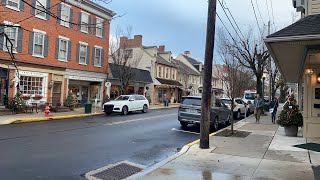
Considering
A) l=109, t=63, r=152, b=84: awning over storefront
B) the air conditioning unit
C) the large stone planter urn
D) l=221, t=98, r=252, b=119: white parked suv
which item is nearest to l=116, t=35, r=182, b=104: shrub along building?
l=109, t=63, r=152, b=84: awning over storefront

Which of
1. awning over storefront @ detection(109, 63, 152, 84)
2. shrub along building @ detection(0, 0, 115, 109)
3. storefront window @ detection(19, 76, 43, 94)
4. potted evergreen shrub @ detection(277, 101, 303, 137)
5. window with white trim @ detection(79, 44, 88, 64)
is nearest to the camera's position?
potted evergreen shrub @ detection(277, 101, 303, 137)

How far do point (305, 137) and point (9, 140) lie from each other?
11084 mm

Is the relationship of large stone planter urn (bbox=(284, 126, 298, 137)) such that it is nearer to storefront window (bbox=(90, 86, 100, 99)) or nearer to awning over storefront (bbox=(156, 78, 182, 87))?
storefront window (bbox=(90, 86, 100, 99))

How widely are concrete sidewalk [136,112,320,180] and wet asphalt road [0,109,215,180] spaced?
4.08 ft

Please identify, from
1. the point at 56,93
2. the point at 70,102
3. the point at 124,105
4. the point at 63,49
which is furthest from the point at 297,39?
the point at 63,49

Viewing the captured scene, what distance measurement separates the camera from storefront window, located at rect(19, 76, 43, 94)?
Answer: 26.5 metres

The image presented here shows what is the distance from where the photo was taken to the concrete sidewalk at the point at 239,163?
777 centimetres

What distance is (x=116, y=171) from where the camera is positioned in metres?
8.59

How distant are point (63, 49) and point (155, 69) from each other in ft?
72.2

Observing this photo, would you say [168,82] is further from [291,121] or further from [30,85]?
[291,121]

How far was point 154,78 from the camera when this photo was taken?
50125mm

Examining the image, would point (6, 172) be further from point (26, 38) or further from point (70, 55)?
point (70, 55)

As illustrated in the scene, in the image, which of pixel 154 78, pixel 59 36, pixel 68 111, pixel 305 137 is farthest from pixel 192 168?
pixel 154 78

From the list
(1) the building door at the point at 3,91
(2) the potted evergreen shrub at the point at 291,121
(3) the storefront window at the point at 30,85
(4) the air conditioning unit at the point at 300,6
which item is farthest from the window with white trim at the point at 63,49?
(2) the potted evergreen shrub at the point at 291,121
